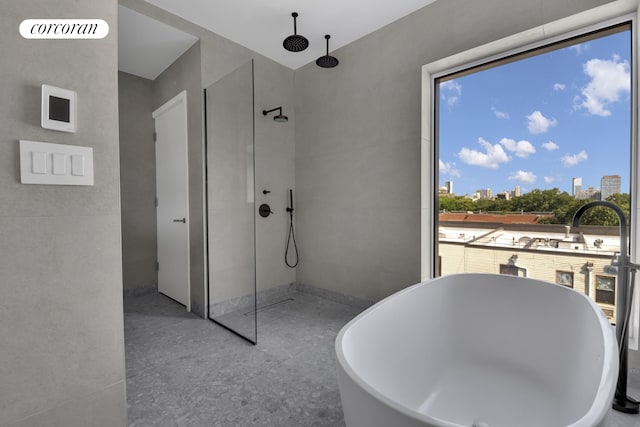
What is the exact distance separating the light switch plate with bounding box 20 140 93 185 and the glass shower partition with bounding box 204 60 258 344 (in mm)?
1345

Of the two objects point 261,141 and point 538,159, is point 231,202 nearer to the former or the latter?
point 261,141

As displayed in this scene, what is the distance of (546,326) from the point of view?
5.52ft

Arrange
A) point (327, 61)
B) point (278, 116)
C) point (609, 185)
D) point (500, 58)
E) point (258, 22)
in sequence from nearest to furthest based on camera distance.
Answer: point (609, 185)
point (500, 58)
point (258, 22)
point (327, 61)
point (278, 116)

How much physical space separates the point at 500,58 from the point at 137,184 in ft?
12.7

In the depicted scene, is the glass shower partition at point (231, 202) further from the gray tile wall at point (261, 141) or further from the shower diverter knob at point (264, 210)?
the shower diverter knob at point (264, 210)

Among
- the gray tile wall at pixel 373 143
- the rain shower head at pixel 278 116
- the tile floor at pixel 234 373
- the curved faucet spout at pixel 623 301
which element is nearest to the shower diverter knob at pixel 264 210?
the gray tile wall at pixel 373 143

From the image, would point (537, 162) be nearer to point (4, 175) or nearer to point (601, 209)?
point (601, 209)

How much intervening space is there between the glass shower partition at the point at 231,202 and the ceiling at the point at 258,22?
1.87 ft

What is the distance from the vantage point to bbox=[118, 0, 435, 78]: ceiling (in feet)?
8.09

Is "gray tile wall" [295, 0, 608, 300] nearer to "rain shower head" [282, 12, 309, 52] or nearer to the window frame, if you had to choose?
the window frame

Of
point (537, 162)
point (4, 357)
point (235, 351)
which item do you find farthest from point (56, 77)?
point (537, 162)

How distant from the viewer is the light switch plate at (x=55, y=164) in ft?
3.10

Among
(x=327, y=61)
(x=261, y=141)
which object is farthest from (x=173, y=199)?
(x=327, y=61)

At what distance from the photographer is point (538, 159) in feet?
7.07
